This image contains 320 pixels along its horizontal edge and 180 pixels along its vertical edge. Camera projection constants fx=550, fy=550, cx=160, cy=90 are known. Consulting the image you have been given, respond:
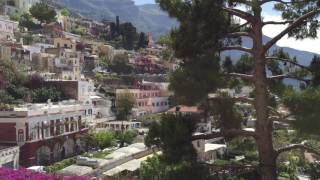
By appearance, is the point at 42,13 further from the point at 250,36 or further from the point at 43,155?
the point at 250,36

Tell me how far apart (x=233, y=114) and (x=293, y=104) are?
6.45ft

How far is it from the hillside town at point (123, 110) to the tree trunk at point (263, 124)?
0.03 m

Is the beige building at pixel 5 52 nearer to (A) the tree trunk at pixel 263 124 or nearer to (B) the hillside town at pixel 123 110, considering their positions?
(B) the hillside town at pixel 123 110

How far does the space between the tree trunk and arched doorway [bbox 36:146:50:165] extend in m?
25.3

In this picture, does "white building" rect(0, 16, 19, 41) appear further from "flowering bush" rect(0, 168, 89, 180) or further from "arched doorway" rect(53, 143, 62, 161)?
"flowering bush" rect(0, 168, 89, 180)

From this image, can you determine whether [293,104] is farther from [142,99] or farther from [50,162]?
[142,99]

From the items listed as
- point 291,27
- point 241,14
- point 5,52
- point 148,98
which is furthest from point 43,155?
point 148,98

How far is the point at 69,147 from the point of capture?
37.3 meters

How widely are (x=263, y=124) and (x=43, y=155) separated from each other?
26.3 m

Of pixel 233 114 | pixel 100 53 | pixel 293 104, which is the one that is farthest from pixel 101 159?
pixel 100 53

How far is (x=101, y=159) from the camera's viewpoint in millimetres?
30391

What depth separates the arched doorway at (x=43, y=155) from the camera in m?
33.1

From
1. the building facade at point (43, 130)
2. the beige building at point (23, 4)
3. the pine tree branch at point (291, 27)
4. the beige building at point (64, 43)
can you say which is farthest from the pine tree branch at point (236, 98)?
the beige building at point (23, 4)

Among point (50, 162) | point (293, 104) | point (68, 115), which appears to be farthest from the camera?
point (68, 115)
